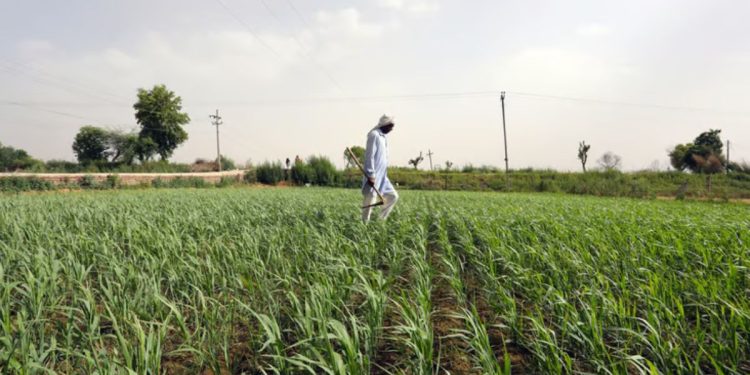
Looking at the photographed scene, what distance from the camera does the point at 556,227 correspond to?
4.89 m

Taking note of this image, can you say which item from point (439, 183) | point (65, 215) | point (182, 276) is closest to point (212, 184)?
point (439, 183)

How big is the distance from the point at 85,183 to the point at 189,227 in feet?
67.7

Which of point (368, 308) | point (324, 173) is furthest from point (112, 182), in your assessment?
point (368, 308)

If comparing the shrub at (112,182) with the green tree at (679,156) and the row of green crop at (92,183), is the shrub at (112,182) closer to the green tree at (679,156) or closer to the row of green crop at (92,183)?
the row of green crop at (92,183)

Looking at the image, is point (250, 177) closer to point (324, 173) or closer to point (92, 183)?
point (324, 173)

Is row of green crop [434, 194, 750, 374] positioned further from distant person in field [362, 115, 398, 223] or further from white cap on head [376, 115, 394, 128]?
white cap on head [376, 115, 394, 128]

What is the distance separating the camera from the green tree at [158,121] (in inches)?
1646

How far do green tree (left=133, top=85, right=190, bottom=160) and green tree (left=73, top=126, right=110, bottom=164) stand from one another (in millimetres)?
22320

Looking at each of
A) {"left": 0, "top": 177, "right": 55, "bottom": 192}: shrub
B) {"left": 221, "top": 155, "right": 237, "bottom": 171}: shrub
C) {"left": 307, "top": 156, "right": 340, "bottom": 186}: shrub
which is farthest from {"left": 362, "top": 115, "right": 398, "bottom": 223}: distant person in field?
{"left": 221, "top": 155, "right": 237, "bottom": 171}: shrub

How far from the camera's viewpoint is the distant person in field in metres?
5.89

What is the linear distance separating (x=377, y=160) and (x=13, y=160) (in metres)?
75.3

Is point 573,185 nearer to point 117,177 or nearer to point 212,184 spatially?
point 212,184

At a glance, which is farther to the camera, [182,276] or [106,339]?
[182,276]

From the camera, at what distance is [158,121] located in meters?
42.0
